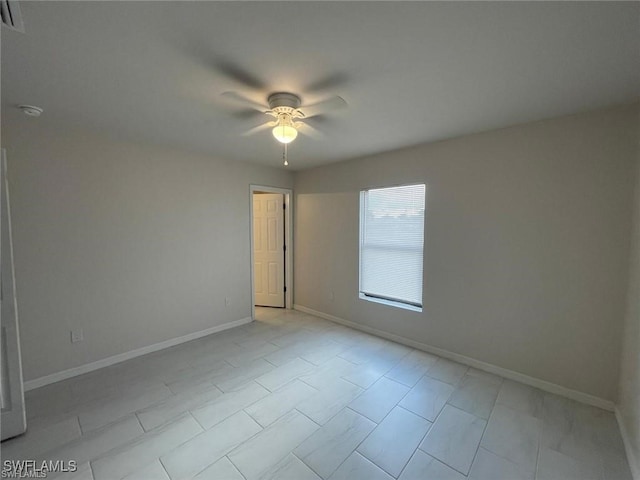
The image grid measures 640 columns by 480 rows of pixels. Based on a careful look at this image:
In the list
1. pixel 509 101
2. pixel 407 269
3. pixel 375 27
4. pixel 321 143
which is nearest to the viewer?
pixel 375 27

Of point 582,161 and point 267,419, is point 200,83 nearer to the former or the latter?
point 267,419

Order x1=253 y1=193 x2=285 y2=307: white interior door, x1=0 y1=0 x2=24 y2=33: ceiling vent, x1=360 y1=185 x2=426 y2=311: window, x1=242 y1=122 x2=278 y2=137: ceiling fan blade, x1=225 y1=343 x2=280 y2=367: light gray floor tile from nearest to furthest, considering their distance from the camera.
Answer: x1=0 y1=0 x2=24 y2=33: ceiling vent < x1=242 y1=122 x2=278 y2=137: ceiling fan blade < x1=225 y1=343 x2=280 y2=367: light gray floor tile < x1=360 y1=185 x2=426 y2=311: window < x1=253 y1=193 x2=285 y2=307: white interior door

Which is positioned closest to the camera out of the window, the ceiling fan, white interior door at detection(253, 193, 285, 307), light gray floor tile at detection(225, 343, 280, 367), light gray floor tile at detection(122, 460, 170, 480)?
light gray floor tile at detection(122, 460, 170, 480)

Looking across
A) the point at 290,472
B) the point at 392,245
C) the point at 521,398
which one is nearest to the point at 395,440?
the point at 290,472

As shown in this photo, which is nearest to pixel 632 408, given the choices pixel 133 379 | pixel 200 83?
pixel 200 83

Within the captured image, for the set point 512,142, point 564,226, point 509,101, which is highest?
point 509,101

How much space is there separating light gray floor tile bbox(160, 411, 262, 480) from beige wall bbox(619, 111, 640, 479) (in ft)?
7.83

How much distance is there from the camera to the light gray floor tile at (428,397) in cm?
207

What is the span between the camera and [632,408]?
169 centimetres

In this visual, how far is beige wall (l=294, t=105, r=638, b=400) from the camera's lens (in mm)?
2049

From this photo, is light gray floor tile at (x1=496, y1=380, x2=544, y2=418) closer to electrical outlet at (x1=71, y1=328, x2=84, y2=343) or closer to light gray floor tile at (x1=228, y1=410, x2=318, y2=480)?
light gray floor tile at (x1=228, y1=410, x2=318, y2=480)

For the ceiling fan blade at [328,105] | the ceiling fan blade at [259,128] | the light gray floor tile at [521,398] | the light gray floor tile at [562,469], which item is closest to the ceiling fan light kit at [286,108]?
the ceiling fan blade at [328,105]

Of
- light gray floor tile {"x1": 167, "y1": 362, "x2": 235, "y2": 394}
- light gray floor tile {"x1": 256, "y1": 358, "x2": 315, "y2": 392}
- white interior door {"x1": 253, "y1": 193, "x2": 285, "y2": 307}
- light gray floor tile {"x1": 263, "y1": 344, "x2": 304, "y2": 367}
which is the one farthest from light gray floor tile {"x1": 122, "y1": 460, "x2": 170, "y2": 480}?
white interior door {"x1": 253, "y1": 193, "x2": 285, "y2": 307}

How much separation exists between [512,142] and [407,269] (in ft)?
5.58
